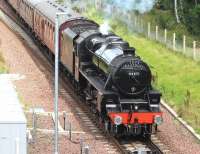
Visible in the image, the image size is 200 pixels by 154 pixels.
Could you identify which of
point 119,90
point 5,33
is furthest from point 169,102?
point 5,33

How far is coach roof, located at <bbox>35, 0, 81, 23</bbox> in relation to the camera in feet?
109

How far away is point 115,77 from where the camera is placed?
72.4ft

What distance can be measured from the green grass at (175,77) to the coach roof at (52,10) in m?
4.94

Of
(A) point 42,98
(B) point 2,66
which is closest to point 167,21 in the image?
(B) point 2,66

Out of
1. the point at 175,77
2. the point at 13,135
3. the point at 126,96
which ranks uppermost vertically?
the point at 13,135

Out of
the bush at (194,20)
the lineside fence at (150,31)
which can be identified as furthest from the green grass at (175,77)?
the bush at (194,20)

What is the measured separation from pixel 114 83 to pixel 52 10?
1493 cm

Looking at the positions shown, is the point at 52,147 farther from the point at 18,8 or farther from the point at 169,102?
the point at 18,8

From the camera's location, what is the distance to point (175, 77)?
32500 millimetres

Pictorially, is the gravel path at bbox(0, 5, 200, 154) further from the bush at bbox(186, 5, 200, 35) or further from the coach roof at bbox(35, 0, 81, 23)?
the bush at bbox(186, 5, 200, 35)

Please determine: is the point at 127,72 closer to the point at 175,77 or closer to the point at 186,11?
the point at 175,77

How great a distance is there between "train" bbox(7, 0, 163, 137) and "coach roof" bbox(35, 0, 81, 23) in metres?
4.93

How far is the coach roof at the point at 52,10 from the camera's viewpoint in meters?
33.4

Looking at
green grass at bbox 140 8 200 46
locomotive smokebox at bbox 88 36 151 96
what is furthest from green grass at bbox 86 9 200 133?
green grass at bbox 140 8 200 46
